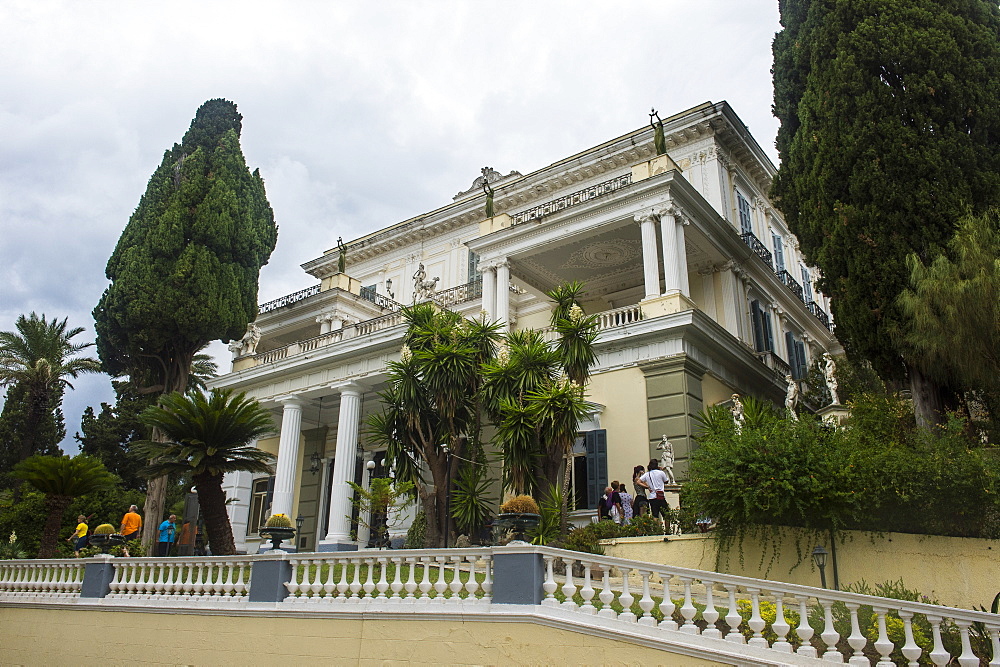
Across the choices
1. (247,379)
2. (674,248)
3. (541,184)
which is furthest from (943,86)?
(247,379)

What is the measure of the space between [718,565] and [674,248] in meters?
8.85

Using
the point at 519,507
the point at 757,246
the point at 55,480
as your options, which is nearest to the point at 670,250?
the point at 757,246

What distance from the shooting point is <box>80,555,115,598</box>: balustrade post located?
1240cm

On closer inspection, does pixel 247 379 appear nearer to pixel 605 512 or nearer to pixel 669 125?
pixel 605 512

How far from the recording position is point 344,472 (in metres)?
20.8

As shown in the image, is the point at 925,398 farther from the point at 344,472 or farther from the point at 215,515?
the point at 344,472

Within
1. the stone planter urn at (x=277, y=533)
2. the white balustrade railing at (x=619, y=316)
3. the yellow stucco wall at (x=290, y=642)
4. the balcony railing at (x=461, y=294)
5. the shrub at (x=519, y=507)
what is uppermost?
the balcony railing at (x=461, y=294)

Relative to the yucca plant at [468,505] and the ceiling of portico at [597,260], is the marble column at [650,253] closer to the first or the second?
the ceiling of portico at [597,260]

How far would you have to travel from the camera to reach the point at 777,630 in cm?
695

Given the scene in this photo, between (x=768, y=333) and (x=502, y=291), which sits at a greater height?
(x=502, y=291)

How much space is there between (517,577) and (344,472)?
1338cm

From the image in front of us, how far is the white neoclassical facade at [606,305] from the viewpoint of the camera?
57.2 ft

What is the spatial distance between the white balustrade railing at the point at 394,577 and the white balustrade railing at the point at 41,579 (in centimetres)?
560

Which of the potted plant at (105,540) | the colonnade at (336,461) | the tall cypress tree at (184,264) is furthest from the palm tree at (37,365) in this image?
the potted plant at (105,540)
